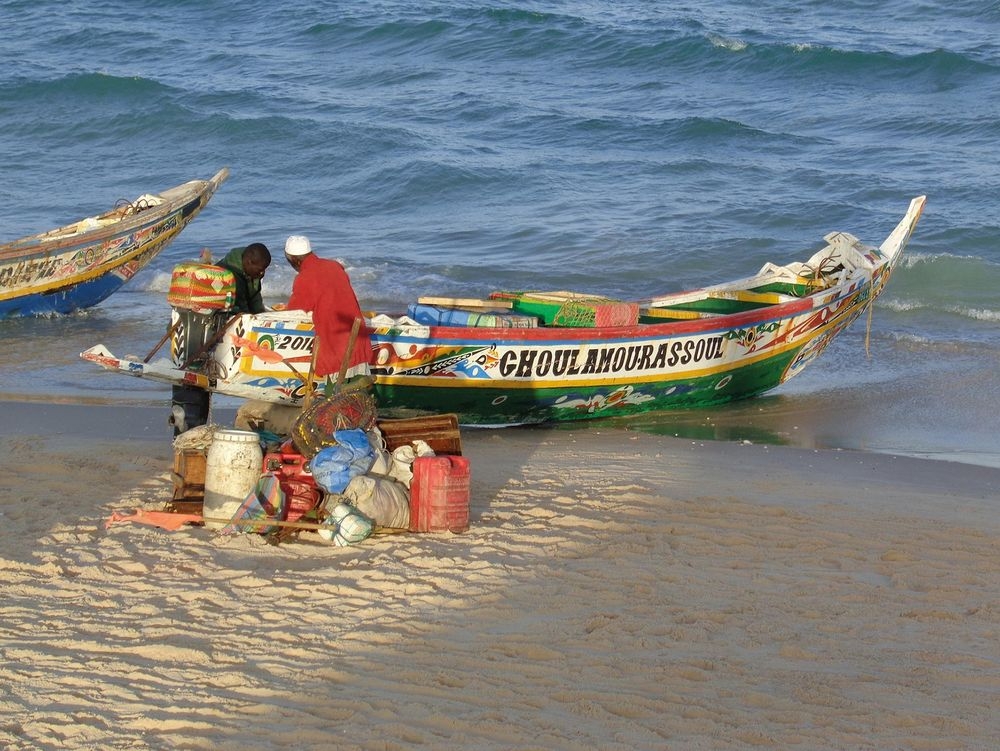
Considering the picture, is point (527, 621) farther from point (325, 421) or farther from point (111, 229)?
point (111, 229)

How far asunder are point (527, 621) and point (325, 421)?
1785mm

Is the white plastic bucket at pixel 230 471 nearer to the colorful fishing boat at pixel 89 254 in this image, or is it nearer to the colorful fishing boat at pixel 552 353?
the colorful fishing boat at pixel 552 353

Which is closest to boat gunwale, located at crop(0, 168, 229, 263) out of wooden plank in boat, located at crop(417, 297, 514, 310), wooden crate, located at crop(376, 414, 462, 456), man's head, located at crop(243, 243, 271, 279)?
wooden plank in boat, located at crop(417, 297, 514, 310)

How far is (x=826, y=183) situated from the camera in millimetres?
19047

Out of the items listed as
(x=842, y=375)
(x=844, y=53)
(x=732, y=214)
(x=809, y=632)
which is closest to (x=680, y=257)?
(x=732, y=214)

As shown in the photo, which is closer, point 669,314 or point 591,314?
point 591,314

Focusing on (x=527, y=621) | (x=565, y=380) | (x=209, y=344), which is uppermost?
(x=209, y=344)

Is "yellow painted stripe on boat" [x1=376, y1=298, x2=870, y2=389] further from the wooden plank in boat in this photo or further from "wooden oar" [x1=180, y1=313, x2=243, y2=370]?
"wooden oar" [x1=180, y1=313, x2=243, y2=370]

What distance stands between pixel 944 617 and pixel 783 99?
63.5 feet

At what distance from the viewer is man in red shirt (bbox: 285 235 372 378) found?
7.04 m

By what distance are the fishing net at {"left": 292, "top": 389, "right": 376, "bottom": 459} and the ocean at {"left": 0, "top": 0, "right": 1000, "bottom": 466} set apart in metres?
3.62

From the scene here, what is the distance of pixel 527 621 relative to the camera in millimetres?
5227

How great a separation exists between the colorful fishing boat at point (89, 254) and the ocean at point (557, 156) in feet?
0.95

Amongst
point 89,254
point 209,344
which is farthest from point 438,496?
point 89,254
